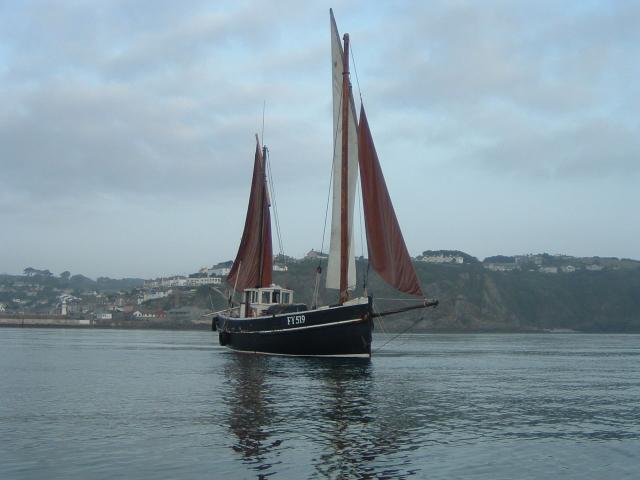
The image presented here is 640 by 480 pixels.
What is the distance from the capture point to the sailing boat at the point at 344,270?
44.6 m

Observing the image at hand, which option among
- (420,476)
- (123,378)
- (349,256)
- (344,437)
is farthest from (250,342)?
(420,476)

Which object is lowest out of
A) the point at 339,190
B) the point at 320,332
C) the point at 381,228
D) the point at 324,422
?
the point at 324,422

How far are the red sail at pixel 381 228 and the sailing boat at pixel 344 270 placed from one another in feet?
0.19

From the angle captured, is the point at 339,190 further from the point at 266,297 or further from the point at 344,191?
the point at 266,297

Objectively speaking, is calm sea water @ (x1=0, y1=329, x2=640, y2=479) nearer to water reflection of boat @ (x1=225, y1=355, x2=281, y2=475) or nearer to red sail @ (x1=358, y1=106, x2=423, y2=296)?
water reflection of boat @ (x1=225, y1=355, x2=281, y2=475)

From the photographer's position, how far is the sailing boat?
44.6 metres

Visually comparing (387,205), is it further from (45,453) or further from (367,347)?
(45,453)

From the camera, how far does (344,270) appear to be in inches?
1927

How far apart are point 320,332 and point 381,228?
844 cm

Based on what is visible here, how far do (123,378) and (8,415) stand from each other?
14.9 metres

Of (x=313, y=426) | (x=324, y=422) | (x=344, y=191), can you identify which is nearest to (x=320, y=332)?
(x=344, y=191)

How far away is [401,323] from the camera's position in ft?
646

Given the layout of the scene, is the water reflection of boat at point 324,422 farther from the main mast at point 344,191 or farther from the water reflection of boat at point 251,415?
the main mast at point 344,191

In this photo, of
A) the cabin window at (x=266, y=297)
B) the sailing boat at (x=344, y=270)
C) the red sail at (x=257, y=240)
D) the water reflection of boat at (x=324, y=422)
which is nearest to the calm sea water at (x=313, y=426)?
the water reflection of boat at (x=324, y=422)
